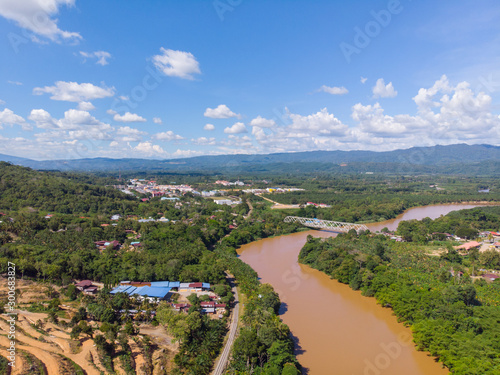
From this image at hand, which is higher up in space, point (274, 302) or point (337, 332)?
point (274, 302)

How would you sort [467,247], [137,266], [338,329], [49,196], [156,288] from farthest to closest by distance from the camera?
[49,196] < [467,247] < [137,266] < [156,288] < [338,329]

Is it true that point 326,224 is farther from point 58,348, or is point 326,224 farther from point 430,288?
point 58,348

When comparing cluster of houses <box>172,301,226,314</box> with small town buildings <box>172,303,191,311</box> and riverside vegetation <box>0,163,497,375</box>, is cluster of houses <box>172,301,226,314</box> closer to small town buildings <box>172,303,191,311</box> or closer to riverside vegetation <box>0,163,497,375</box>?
small town buildings <box>172,303,191,311</box>

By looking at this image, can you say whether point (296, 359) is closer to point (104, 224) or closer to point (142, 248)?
point (142, 248)

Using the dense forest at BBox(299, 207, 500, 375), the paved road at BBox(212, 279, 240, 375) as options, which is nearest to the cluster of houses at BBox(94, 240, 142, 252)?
the paved road at BBox(212, 279, 240, 375)

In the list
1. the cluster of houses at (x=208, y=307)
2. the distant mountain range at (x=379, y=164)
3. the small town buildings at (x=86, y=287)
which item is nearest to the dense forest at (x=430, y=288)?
the cluster of houses at (x=208, y=307)

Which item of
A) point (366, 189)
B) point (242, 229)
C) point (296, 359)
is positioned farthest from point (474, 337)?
point (366, 189)

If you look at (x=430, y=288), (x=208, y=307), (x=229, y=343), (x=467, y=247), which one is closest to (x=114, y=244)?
(x=208, y=307)

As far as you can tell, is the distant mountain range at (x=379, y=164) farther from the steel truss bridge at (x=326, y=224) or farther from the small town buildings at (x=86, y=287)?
the small town buildings at (x=86, y=287)
